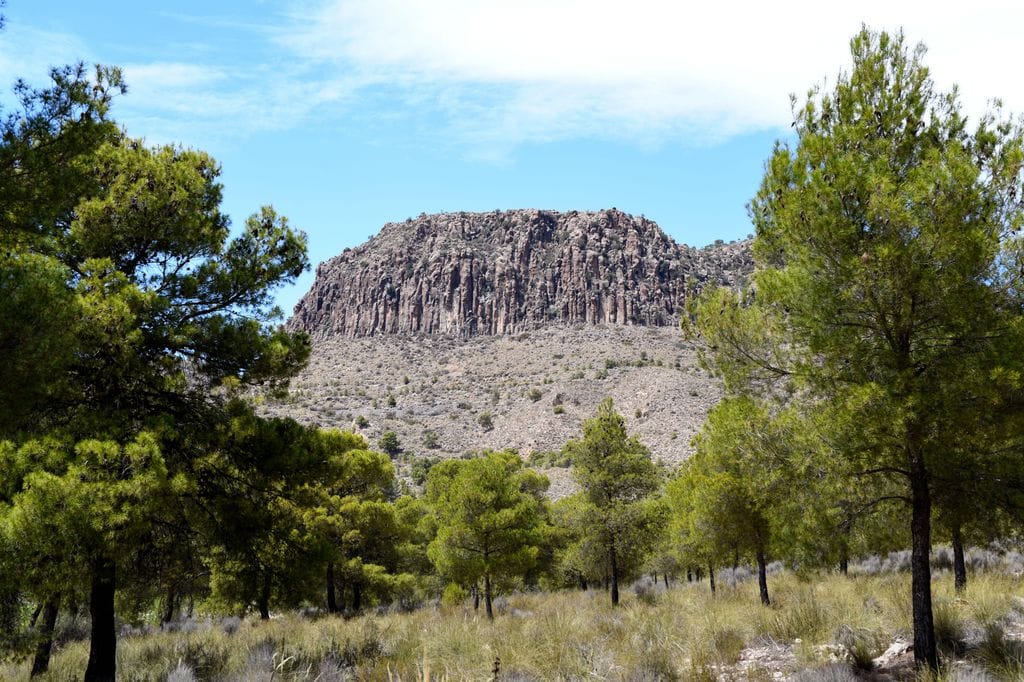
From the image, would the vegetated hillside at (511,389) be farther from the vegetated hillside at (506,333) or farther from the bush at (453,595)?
the bush at (453,595)

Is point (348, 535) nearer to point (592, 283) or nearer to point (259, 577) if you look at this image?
point (259, 577)

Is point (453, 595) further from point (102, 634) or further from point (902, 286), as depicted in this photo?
point (902, 286)

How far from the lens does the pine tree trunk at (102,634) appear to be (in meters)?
9.59

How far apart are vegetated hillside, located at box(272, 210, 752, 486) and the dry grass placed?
51.6 meters

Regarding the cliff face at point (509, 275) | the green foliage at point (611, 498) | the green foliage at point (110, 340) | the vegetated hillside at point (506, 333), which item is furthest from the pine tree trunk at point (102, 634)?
the cliff face at point (509, 275)

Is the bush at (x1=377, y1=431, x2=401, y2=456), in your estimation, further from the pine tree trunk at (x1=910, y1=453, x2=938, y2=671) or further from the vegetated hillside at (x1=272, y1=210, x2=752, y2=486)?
the pine tree trunk at (x1=910, y1=453, x2=938, y2=671)

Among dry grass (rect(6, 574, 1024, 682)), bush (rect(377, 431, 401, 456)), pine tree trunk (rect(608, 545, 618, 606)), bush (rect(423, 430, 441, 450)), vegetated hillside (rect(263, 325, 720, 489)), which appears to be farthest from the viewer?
bush (rect(423, 430, 441, 450))

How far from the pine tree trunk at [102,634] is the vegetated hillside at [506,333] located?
57.5 meters

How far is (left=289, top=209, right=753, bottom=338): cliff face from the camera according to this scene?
5098 inches

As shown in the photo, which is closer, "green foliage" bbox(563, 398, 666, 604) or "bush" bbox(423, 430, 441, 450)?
"green foliage" bbox(563, 398, 666, 604)

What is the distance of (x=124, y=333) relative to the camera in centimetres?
933

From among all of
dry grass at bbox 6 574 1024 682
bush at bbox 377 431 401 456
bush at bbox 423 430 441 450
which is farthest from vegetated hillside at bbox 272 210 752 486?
dry grass at bbox 6 574 1024 682

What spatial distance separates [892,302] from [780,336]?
5.45 feet

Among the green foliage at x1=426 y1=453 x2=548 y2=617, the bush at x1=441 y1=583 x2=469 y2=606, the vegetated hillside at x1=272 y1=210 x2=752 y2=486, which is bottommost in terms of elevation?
the bush at x1=441 y1=583 x2=469 y2=606
